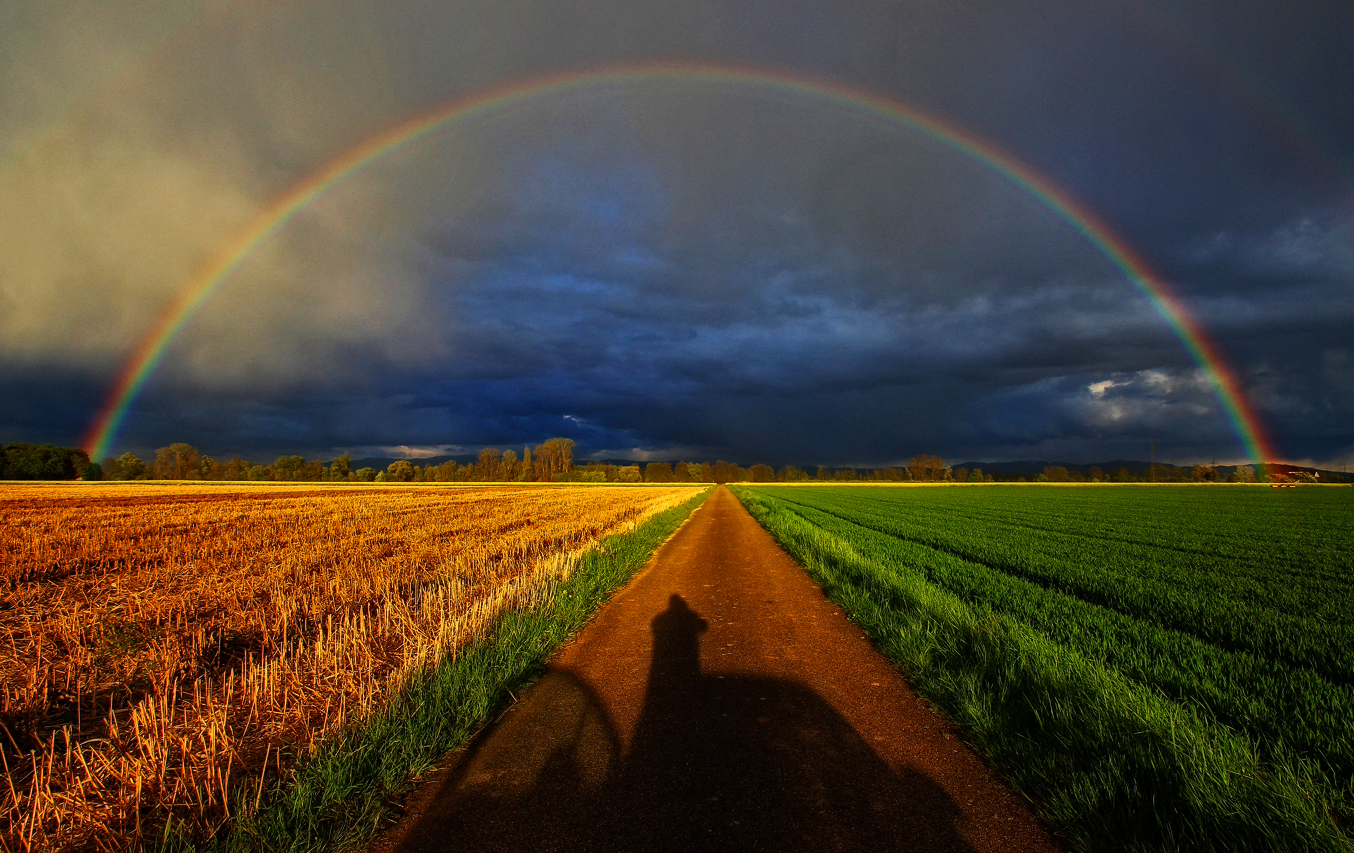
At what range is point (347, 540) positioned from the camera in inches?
697

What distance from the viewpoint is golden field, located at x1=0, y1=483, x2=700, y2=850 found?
3775 millimetres

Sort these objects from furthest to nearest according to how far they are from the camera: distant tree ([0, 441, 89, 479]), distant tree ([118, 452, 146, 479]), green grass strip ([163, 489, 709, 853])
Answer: distant tree ([118, 452, 146, 479])
distant tree ([0, 441, 89, 479])
green grass strip ([163, 489, 709, 853])

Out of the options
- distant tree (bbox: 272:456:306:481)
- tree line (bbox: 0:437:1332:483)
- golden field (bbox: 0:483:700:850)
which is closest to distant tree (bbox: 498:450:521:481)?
tree line (bbox: 0:437:1332:483)

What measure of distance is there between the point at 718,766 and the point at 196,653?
22.1 feet

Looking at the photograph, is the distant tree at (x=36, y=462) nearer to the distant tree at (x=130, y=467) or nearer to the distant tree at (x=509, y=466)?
the distant tree at (x=130, y=467)

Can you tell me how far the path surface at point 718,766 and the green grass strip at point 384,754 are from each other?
0.24 m

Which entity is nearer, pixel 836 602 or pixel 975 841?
pixel 975 841

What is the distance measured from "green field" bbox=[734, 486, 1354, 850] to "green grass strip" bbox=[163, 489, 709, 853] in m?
4.46

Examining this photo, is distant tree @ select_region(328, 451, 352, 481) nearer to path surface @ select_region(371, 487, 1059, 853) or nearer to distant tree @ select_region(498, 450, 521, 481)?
distant tree @ select_region(498, 450, 521, 481)

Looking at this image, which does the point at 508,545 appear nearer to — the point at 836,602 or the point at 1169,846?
the point at 836,602

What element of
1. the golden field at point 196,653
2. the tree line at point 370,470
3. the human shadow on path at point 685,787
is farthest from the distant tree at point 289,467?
the human shadow on path at point 685,787

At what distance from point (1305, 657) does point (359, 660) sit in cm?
1151

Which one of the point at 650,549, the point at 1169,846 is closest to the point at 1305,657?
the point at 1169,846

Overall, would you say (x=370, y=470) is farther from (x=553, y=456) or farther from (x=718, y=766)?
(x=718, y=766)
